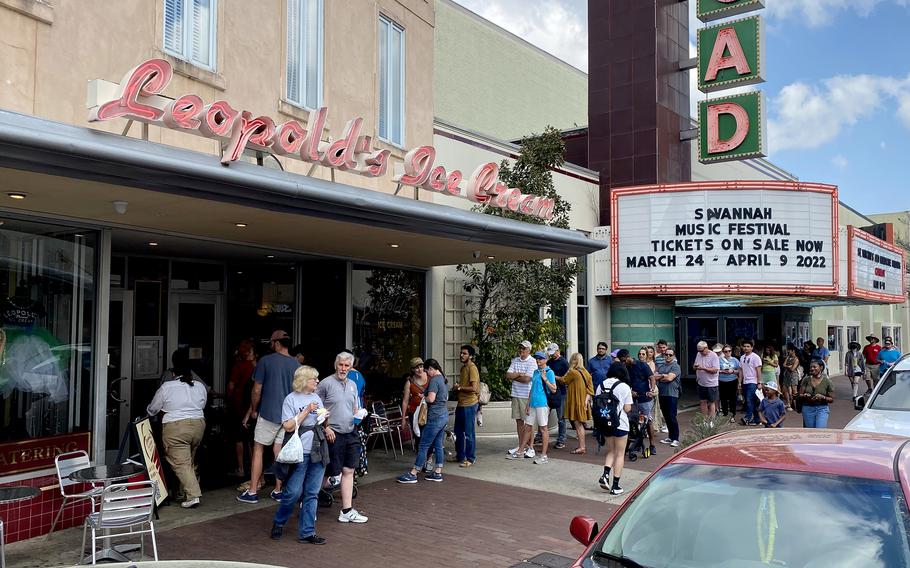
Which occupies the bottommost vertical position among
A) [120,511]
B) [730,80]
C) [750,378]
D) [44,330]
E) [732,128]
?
[120,511]

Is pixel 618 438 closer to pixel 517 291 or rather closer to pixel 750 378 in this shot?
pixel 517 291

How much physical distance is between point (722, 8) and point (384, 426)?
14569mm

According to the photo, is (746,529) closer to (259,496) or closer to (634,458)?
(259,496)

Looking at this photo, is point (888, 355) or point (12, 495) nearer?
point (12, 495)

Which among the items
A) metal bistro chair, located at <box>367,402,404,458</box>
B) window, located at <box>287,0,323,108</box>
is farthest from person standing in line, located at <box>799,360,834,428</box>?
window, located at <box>287,0,323,108</box>

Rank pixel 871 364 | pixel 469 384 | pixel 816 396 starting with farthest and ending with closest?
1. pixel 871 364
2. pixel 469 384
3. pixel 816 396

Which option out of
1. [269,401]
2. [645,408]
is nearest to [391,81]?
[269,401]

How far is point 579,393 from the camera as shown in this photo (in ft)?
39.5

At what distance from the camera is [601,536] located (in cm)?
387

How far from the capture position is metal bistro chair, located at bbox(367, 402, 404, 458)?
1123 centimetres

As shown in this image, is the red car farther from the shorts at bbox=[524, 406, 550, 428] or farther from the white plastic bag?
the shorts at bbox=[524, 406, 550, 428]

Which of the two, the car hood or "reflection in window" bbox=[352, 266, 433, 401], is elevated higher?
"reflection in window" bbox=[352, 266, 433, 401]

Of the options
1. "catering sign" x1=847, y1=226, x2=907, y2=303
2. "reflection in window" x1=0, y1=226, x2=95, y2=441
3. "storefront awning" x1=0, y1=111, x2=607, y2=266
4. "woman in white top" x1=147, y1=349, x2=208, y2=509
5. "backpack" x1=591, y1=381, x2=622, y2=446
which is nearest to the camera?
"storefront awning" x1=0, y1=111, x2=607, y2=266

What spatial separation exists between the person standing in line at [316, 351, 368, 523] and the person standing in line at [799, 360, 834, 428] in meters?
6.63
